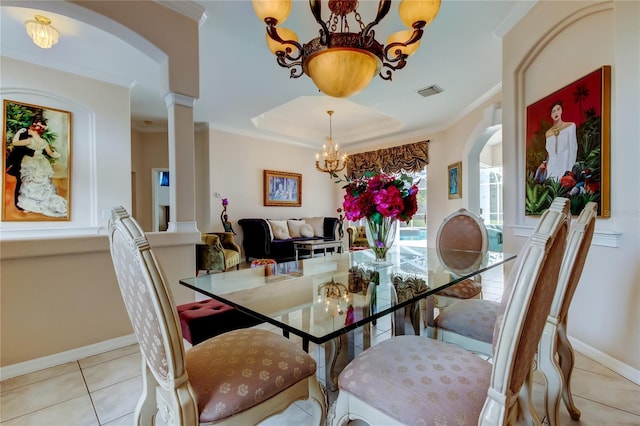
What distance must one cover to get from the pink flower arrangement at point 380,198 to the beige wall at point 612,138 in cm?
124

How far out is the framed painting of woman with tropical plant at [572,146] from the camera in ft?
6.15

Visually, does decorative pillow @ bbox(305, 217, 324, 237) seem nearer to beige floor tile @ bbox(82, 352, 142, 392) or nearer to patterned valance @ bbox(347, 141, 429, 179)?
patterned valance @ bbox(347, 141, 429, 179)

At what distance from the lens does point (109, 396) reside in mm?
1604

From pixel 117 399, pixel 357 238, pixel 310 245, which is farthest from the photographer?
pixel 357 238

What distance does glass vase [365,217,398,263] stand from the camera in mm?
1939

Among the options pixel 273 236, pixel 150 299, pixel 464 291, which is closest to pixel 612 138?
pixel 464 291

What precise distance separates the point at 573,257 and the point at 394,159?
224 inches

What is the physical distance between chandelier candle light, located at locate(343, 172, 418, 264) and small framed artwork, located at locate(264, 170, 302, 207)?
4.79 meters

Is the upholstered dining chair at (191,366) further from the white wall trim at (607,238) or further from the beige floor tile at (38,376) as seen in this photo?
the white wall trim at (607,238)

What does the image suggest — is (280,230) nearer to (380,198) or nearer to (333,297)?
(380,198)

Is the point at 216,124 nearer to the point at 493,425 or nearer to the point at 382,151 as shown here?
the point at 382,151

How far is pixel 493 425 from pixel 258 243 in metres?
5.22

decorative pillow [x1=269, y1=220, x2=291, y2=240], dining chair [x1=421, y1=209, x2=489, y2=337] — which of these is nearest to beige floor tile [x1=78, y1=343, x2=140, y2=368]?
dining chair [x1=421, y1=209, x2=489, y2=337]

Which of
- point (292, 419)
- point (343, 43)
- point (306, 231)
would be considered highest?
point (343, 43)
